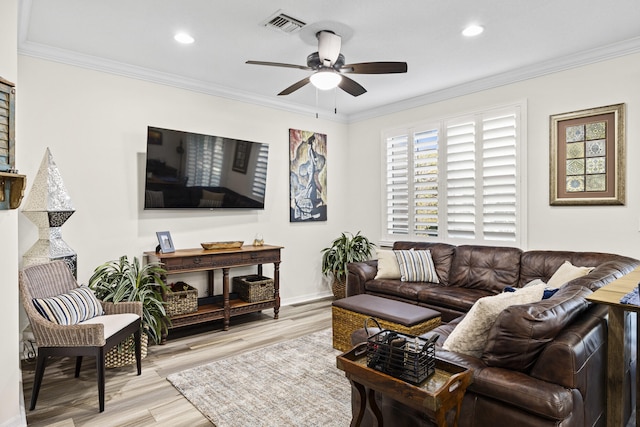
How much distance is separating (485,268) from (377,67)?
246 cm

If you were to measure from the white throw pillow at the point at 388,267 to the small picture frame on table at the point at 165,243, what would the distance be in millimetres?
2353

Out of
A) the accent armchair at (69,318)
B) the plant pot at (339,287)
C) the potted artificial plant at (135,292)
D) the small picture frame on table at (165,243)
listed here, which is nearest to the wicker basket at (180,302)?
the potted artificial plant at (135,292)

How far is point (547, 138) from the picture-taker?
393 cm

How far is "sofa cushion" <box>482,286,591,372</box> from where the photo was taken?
5.24ft

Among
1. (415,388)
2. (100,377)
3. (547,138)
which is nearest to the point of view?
(415,388)

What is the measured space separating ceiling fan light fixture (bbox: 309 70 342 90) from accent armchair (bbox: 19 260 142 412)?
7.62 ft

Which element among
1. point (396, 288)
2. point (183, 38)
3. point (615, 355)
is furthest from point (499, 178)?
point (183, 38)

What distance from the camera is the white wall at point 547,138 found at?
3406mm

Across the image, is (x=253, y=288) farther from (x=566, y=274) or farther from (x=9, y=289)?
(x=566, y=274)

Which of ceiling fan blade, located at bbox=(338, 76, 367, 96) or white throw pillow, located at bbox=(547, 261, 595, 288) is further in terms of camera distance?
ceiling fan blade, located at bbox=(338, 76, 367, 96)

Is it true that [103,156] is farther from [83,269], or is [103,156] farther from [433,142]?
[433,142]

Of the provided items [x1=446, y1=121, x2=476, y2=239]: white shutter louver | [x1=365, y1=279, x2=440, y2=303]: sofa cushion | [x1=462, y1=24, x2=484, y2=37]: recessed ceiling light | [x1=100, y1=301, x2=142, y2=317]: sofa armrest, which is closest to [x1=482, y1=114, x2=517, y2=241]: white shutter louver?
[x1=446, y1=121, x2=476, y2=239]: white shutter louver

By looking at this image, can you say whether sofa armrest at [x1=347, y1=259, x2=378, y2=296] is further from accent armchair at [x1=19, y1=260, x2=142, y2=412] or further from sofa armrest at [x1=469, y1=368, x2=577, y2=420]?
sofa armrest at [x1=469, y1=368, x2=577, y2=420]

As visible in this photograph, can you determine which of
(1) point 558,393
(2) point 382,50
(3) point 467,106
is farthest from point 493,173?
(1) point 558,393
